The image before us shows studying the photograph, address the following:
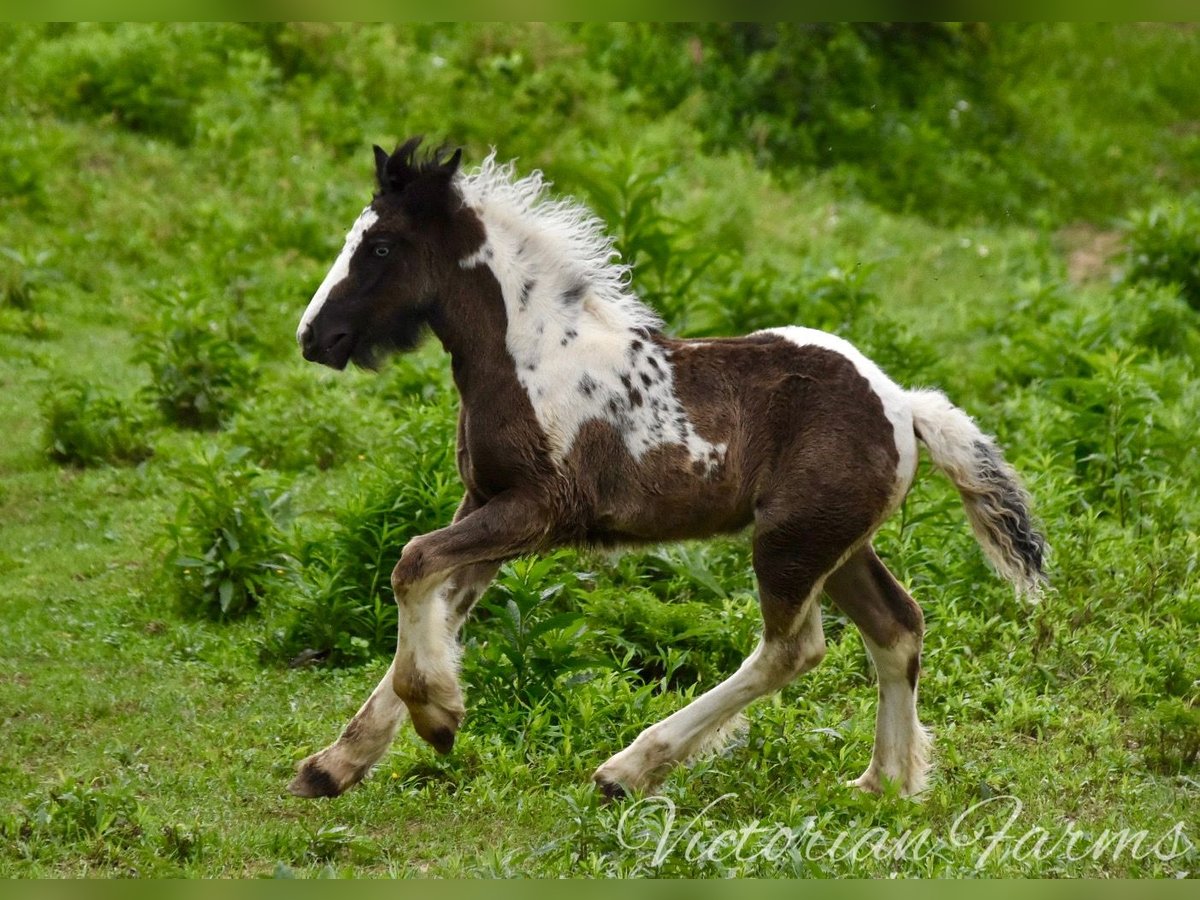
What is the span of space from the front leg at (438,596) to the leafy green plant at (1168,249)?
8229 millimetres

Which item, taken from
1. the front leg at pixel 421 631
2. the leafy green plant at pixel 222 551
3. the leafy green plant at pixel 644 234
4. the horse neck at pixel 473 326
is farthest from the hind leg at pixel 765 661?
the leafy green plant at pixel 644 234

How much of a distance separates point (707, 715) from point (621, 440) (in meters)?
1.05

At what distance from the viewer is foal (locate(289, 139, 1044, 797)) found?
5727 millimetres

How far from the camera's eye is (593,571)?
295 inches

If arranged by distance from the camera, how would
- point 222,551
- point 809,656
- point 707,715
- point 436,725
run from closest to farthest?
point 436,725 < point 707,715 < point 809,656 < point 222,551

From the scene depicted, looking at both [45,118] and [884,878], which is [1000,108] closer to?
[45,118]

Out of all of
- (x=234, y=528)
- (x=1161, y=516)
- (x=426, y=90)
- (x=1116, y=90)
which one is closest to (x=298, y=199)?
(x=426, y=90)

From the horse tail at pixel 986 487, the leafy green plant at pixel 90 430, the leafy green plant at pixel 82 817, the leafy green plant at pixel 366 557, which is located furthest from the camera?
the leafy green plant at pixel 90 430

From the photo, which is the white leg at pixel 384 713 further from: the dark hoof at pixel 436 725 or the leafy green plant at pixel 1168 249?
the leafy green plant at pixel 1168 249

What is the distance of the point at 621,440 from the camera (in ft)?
19.1

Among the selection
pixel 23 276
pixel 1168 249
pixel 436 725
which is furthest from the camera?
pixel 1168 249

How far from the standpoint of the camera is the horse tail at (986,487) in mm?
5965

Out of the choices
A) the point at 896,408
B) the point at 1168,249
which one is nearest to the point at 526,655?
the point at 896,408

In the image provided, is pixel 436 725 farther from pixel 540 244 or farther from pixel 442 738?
→ pixel 540 244
